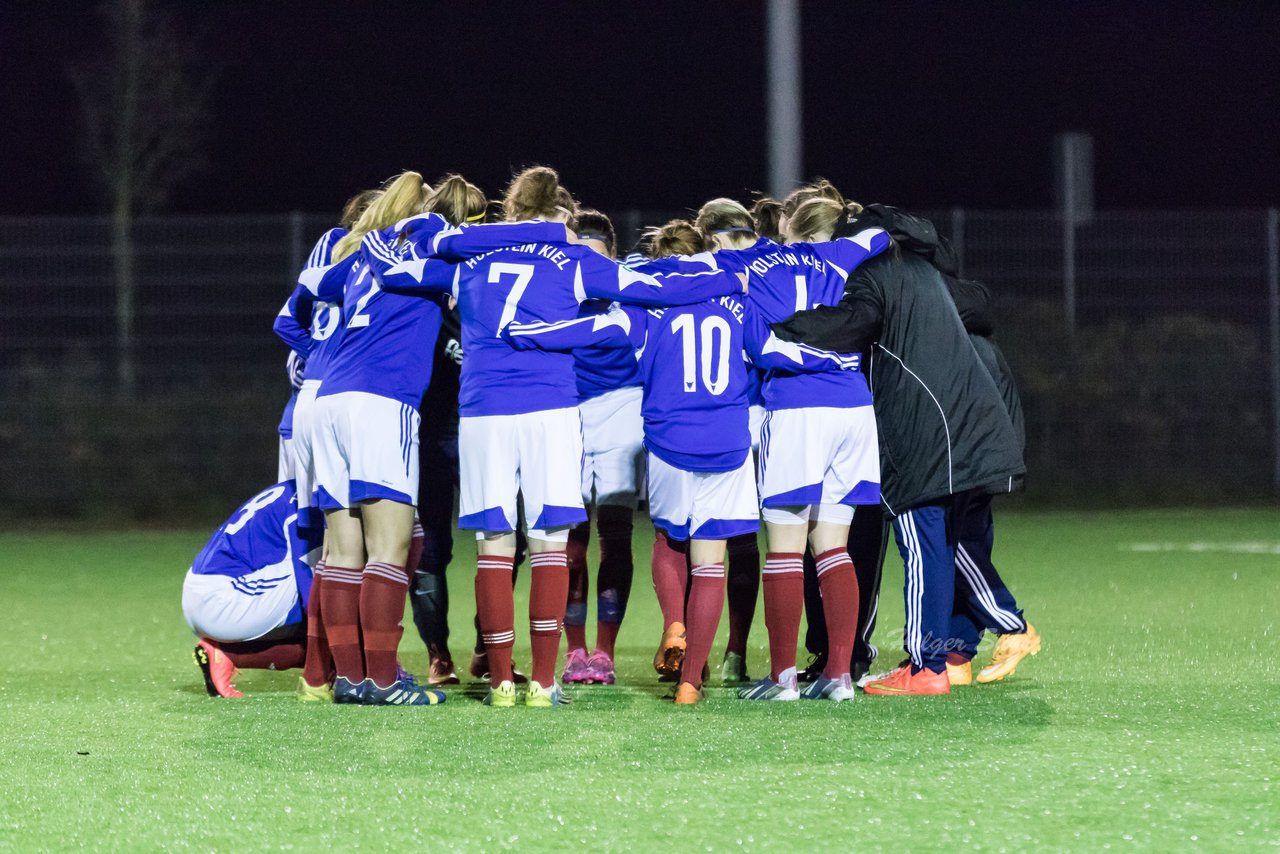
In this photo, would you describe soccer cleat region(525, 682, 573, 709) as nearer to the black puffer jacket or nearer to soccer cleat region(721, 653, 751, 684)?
soccer cleat region(721, 653, 751, 684)

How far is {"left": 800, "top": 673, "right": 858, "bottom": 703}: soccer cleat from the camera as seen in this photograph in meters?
6.12

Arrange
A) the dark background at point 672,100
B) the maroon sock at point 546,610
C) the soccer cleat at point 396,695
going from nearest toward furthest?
the maroon sock at point 546,610
the soccer cleat at point 396,695
the dark background at point 672,100

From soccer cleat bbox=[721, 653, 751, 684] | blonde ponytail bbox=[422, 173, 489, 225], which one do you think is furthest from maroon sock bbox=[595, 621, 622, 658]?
blonde ponytail bbox=[422, 173, 489, 225]

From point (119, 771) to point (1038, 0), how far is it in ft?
88.4

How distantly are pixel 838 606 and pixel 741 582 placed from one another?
0.66 metres

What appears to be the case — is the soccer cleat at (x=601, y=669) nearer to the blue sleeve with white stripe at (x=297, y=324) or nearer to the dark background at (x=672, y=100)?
the blue sleeve with white stripe at (x=297, y=324)

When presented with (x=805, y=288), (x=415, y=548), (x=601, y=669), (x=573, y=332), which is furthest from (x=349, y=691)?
(x=805, y=288)

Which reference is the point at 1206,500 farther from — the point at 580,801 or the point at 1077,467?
the point at 580,801

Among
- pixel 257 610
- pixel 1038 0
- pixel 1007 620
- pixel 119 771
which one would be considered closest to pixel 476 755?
pixel 119 771

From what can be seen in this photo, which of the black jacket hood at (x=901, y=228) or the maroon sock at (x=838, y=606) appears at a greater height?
the black jacket hood at (x=901, y=228)

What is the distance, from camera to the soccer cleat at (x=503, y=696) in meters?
6.05

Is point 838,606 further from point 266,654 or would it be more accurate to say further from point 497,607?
point 266,654

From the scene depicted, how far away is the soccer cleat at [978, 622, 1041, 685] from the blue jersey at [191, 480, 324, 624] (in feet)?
8.31

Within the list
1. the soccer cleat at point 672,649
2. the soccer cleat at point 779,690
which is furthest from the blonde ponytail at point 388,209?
the soccer cleat at point 779,690
